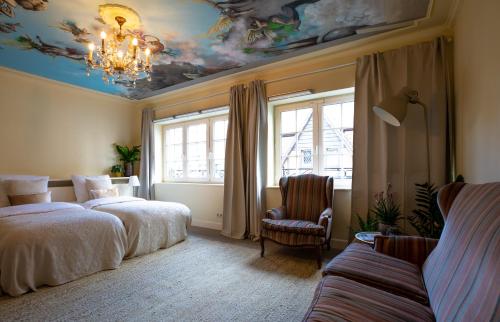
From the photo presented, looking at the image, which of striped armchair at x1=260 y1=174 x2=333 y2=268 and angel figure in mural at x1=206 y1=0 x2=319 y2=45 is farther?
striped armchair at x1=260 y1=174 x2=333 y2=268

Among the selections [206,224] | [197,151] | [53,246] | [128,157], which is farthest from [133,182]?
[53,246]

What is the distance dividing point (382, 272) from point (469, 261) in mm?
505

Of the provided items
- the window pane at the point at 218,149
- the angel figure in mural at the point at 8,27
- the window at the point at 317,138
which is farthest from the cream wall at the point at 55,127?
the window at the point at 317,138

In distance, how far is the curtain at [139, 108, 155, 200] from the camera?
537 centimetres

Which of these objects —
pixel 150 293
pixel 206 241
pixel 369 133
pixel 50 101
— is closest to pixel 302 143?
pixel 369 133

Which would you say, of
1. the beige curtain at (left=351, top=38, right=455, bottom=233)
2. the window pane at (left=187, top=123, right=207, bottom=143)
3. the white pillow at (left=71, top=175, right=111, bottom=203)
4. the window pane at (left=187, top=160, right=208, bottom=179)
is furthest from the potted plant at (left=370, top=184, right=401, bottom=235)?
the white pillow at (left=71, top=175, right=111, bottom=203)

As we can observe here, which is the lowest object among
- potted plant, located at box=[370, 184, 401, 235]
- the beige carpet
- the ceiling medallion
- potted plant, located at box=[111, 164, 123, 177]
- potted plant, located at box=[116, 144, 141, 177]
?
the beige carpet

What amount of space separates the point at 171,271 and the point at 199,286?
19.5 inches

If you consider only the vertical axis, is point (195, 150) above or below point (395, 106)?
below

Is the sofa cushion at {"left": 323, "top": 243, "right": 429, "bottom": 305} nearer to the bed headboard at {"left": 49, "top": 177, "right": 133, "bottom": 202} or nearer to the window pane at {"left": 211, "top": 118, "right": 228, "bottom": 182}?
the window pane at {"left": 211, "top": 118, "right": 228, "bottom": 182}

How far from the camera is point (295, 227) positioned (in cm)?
279

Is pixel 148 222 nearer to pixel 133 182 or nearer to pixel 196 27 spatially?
pixel 133 182

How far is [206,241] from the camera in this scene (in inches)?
146

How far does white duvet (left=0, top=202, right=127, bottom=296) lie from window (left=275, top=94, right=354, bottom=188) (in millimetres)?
2472
